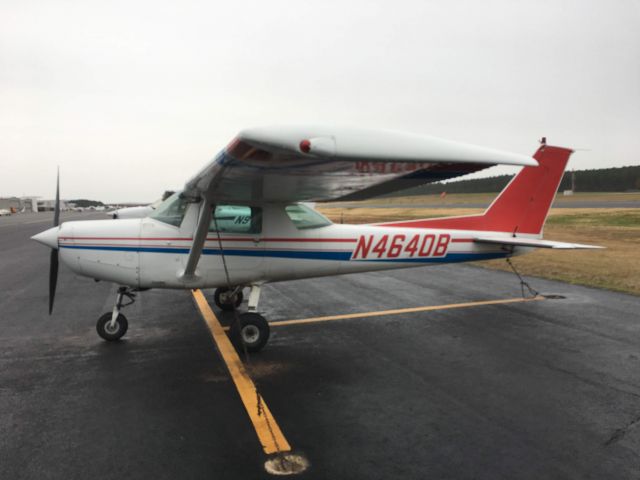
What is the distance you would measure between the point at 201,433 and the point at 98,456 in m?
0.74

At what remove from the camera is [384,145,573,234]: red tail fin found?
291 inches

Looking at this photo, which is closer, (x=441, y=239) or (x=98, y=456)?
(x=98, y=456)

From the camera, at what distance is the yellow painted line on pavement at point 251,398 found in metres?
3.36

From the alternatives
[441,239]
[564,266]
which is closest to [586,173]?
[564,266]

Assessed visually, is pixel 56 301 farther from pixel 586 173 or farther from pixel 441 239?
pixel 586 173

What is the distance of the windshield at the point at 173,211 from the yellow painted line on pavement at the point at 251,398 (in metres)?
1.72

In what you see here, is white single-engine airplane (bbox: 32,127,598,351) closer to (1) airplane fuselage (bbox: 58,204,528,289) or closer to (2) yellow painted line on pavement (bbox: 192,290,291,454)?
(1) airplane fuselage (bbox: 58,204,528,289)

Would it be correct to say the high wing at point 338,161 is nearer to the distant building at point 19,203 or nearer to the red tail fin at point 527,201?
the red tail fin at point 527,201

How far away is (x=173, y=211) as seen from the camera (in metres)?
6.02

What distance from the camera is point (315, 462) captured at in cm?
310

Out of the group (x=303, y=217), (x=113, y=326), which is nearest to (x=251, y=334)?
(x=303, y=217)

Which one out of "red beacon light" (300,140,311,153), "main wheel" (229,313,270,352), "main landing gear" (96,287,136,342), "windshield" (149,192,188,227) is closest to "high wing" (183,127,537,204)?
"red beacon light" (300,140,311,153)

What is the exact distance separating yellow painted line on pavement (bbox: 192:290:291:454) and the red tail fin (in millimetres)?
4057

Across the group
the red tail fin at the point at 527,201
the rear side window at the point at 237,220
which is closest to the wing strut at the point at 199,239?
the rear side window at the point at 237,220
